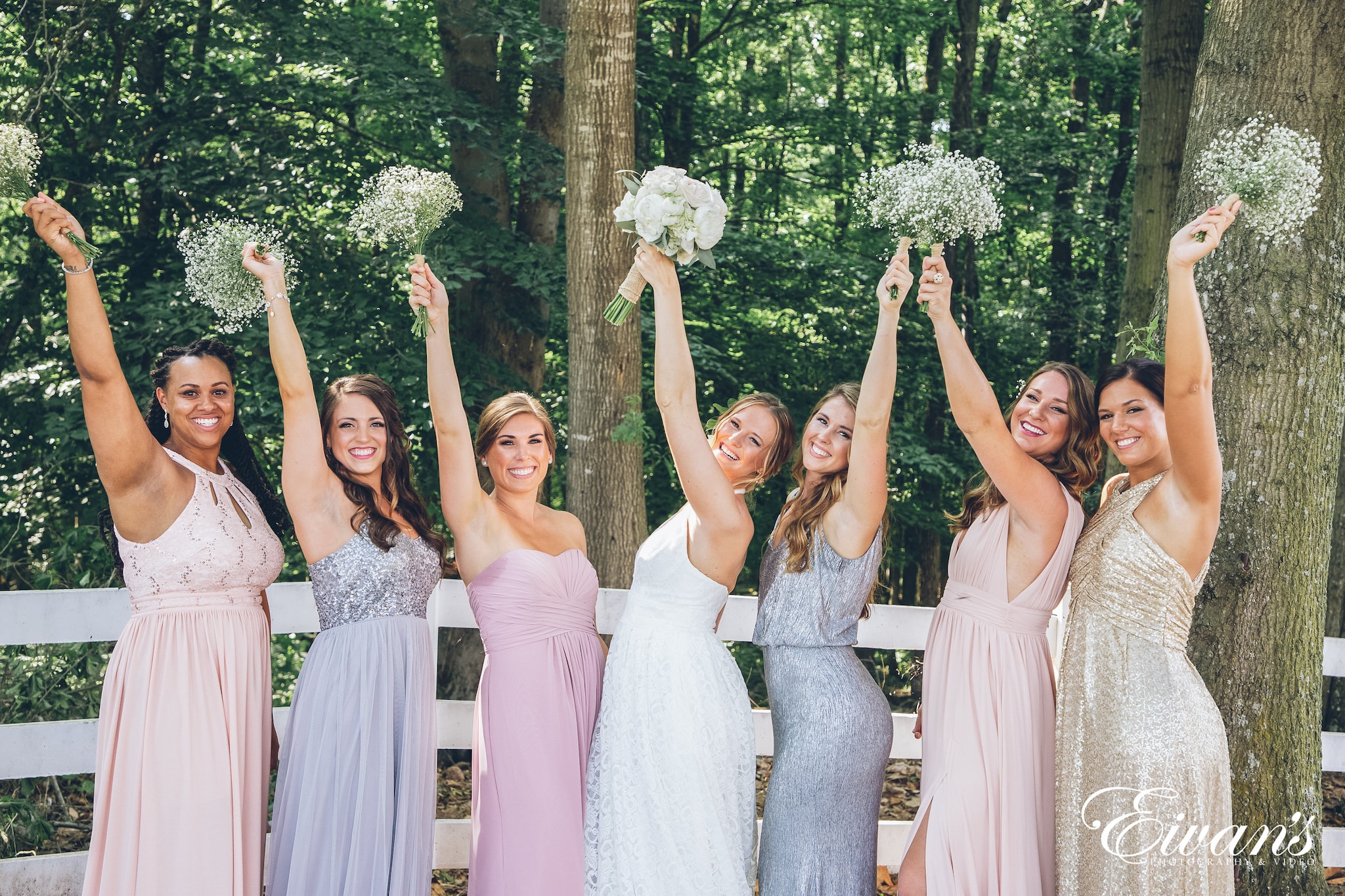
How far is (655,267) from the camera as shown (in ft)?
11.7

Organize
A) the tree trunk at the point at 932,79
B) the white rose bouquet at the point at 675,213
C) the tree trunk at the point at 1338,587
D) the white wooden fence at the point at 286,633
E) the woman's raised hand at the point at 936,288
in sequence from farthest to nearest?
the tree trunk at the point at 932,79 < the tree trunk at the point at 1338,587 < the white wooden fence at the point at 286,633 < the woman's raised hand at the point at 936,288 < the white rose bouquet at the point at 675,213

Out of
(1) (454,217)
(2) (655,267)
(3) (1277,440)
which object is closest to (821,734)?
(2) (655,267)

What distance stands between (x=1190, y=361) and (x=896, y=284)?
0.95 metres

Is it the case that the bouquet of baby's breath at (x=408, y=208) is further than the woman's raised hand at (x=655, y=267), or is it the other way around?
the bouquet of baby's breath at (x=408, y=208)

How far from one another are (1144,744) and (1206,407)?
112cm

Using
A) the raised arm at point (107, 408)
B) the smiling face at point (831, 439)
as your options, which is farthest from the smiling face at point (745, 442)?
the raised arm at point (107, 408)

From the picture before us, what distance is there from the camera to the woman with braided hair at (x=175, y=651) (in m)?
3.45

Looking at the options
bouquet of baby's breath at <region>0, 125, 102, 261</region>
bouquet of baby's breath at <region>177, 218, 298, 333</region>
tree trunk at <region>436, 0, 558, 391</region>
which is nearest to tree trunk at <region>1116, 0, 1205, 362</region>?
tree trunk at <region>436, 0, 558, 391</region>

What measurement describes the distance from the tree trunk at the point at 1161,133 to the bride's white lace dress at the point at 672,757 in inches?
186

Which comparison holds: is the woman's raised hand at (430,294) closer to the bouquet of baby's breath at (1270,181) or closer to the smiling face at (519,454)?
the smiling face at (519,454)

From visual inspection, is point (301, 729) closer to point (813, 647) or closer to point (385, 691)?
point (385, 691)

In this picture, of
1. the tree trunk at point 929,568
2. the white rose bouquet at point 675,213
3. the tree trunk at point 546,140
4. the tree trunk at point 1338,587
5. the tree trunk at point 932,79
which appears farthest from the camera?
the tree trunk at point 929,568

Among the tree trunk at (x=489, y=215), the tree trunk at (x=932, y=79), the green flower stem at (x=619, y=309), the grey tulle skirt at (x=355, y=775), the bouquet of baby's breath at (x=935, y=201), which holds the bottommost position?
the grey tulle skirt at (x=355, y=775)

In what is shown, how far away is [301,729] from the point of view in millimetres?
3611
